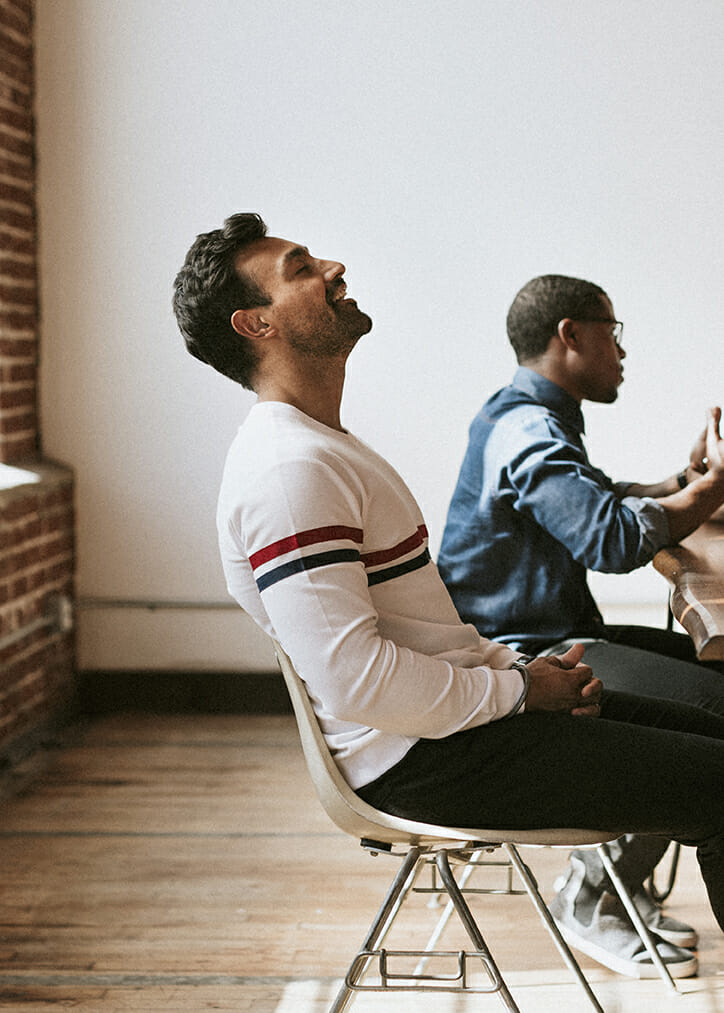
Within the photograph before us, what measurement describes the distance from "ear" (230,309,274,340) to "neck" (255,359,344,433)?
0.21ft

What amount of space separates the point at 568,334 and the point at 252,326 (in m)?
1.01

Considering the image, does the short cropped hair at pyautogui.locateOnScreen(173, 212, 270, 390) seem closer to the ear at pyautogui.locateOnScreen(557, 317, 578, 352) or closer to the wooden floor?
the ear at pyautogui.locateOnScreen(557, 317, 578, 352)

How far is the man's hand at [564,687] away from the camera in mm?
1682

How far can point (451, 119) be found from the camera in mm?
3977

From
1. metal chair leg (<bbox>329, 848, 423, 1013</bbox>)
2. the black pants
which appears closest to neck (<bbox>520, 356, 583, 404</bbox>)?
the black pants

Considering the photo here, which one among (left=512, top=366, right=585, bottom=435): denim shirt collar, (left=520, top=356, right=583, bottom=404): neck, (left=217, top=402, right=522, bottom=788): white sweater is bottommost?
(left=217, top=402, right=522, bottom=788): white sweater

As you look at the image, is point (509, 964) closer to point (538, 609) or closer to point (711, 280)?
point (538, 609)

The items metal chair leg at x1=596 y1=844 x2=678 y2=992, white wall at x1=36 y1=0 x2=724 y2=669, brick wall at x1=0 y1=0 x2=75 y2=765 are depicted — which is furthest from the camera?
white wall at x1=36 y1=0 x2=724 y2=669

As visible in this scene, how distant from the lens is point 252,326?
180cm

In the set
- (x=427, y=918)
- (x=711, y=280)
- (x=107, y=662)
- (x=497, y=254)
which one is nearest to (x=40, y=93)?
(x=497, y=254)

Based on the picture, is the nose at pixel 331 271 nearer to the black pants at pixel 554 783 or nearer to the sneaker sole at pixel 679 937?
the black pants at pixel 554 783

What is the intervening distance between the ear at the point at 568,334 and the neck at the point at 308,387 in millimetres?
885

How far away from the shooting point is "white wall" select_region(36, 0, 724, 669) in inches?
156

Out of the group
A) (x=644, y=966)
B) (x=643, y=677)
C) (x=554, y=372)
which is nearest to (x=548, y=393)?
(x=554, y=372)
